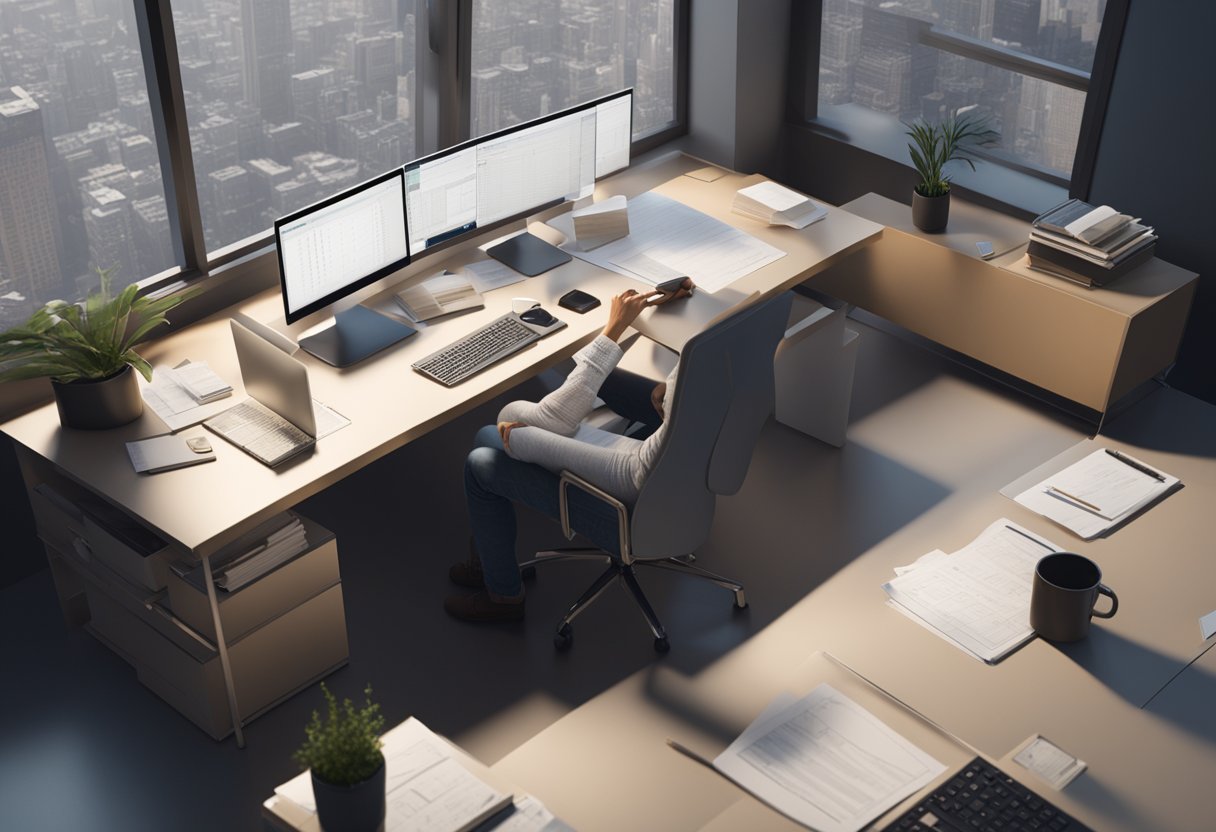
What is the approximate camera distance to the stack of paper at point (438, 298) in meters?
4.14

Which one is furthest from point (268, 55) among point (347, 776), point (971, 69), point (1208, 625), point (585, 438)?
point (1208, 625)

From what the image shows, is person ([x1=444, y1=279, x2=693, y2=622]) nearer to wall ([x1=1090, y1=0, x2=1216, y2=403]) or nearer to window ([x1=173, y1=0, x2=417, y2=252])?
window ([x1=173, y1=0, x2=417, y2=252])

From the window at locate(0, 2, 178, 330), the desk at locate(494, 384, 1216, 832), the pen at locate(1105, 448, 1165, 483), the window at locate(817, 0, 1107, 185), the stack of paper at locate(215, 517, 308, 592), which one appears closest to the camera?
the desk at locate(494, 384, 1216, 832)

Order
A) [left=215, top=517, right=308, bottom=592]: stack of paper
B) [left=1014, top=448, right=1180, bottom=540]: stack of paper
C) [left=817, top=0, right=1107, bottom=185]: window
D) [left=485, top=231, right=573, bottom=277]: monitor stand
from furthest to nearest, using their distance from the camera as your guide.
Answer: [left=817, top=0, right=1107, bottom=185]: window
[left=485, top=231, right=573, bottom=277]: monitor stand
[left=1014, top=448, right=1180, bottom=540]: stack of paper
[left=215, top=517, right=308, bottom=592]: stack of paper

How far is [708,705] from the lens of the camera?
3723 mm

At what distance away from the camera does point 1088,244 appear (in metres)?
4.61

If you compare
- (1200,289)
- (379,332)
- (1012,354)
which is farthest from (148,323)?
(1200,289)

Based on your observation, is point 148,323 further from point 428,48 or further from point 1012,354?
point 1012,354

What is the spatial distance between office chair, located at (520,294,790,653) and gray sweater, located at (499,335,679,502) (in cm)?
4

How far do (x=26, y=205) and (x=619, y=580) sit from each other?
6.89 feet

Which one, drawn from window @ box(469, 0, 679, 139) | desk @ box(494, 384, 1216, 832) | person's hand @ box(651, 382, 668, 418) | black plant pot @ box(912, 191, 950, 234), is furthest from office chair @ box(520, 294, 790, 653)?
window @ box(469, 0, 679, 139)

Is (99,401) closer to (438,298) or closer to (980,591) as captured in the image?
(438,298)

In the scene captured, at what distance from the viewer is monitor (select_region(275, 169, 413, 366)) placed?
12.2ft

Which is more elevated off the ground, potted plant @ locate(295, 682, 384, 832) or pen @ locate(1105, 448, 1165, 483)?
potted plant @ locate(295, 682, 384, 832)
